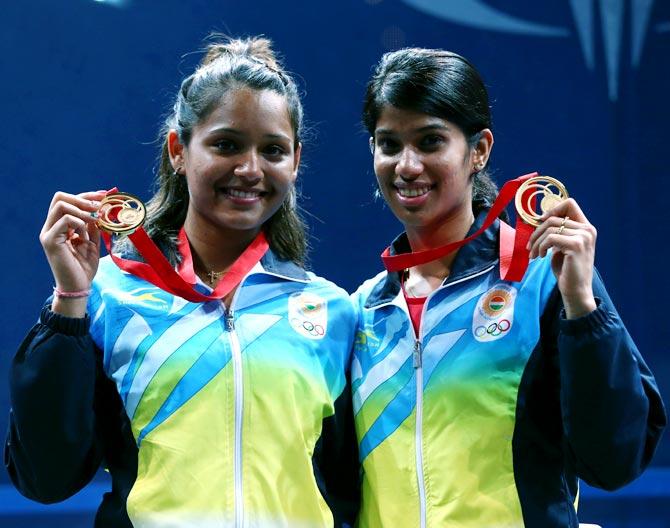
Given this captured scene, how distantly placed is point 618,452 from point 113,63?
94.0 inches

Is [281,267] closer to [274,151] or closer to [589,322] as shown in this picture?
[274,151]

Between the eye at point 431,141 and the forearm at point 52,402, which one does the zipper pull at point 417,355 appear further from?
the forearm at point 52,402

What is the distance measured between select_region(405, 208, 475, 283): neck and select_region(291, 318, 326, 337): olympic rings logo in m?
0.27

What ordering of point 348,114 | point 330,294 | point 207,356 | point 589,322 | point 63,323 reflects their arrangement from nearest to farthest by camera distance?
1. point 589,322
2. point 63,323
3. point 207,356
4. point 330,294
5. point 348,114

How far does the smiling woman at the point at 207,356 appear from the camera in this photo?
6.42ft

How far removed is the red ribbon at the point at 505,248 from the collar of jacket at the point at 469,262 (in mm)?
16

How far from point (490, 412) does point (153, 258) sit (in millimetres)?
746

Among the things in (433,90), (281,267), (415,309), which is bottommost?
(415,309)

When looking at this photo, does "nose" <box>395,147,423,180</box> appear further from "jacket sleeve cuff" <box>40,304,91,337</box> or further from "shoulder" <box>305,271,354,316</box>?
"jacket sleeve cuff" <box>40,304,91,337</box>

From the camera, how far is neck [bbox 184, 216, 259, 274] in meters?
2.26

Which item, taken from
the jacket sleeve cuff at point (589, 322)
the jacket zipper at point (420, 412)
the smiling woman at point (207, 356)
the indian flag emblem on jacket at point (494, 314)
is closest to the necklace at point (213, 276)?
the smiling woman at point (207, 356)

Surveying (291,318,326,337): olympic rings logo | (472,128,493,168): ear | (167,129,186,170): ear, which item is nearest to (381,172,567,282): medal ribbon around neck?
(472,128,493,168): ear

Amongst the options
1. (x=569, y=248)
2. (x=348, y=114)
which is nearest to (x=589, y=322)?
(x=569, y=248)

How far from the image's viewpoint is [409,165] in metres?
2.16
